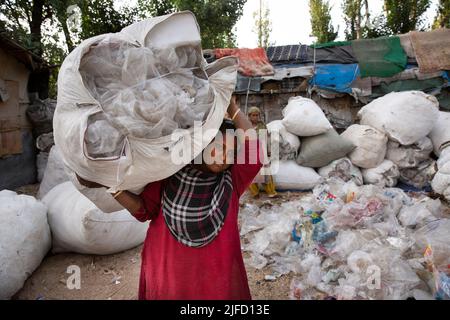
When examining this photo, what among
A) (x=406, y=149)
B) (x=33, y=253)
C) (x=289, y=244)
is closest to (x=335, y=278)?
(x=289, y=244)

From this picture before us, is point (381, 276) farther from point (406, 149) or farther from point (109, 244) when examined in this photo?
point (406, 149)

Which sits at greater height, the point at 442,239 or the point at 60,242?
the point at 442,239

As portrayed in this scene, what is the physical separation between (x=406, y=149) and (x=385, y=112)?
0.57 m

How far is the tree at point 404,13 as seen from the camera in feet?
36.7

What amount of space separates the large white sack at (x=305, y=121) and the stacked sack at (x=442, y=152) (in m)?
1.41

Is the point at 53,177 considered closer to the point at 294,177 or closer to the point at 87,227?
the point at 87,227

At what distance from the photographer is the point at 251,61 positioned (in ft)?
19.9

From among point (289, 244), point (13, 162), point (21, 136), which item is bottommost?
point (289, 244)

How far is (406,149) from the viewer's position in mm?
4258

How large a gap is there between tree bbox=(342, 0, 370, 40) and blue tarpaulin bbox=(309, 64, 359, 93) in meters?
8.98

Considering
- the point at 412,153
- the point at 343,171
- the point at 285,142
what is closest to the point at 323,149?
the point at 343,171

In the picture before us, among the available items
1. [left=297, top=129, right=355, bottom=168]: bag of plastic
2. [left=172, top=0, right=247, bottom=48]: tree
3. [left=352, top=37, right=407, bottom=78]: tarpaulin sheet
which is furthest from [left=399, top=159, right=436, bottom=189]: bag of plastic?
[left=172, top=0, right=247, bottom=48]: tree

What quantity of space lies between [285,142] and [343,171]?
0.86 metres

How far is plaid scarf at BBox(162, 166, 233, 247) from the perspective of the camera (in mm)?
1026
